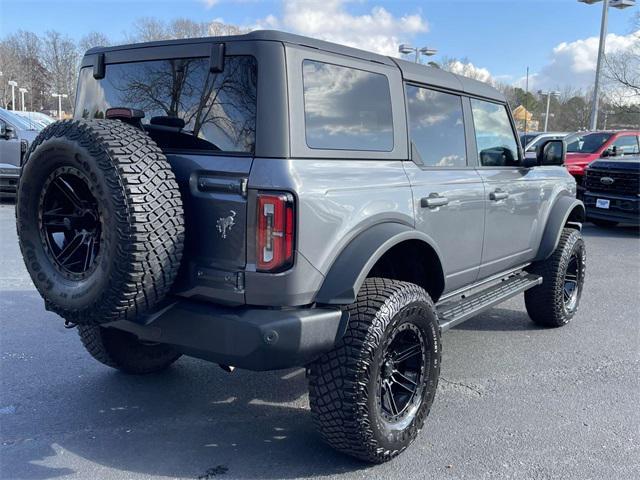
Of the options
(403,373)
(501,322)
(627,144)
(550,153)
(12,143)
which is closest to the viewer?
(403,373)

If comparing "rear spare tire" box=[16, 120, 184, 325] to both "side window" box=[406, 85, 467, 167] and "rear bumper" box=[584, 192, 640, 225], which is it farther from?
"rear bumper" box=[584, 192, 640, 225]

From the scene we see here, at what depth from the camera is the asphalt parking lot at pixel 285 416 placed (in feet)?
9.75

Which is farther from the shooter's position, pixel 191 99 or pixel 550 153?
pixel 550 153

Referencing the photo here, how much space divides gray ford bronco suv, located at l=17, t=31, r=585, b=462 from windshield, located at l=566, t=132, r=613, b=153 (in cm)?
1184

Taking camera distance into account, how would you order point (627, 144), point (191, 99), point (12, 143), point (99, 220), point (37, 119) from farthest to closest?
point (37, 119)
point (627, 144)
point (12, 143)
point (191, 99)
point (99, 220)

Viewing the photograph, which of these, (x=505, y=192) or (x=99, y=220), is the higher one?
(x=505, y=192)

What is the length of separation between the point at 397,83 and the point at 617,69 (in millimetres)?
23382

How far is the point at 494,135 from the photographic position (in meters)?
4.57

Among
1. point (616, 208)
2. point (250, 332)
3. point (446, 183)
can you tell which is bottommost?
point (250, 332)

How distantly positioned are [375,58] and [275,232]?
133cm

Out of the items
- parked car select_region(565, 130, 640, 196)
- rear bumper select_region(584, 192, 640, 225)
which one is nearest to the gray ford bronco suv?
rear bumper select_region(584, 192, 640, 225)

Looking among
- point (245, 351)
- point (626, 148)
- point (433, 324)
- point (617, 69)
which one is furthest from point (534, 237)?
point (617, 69)

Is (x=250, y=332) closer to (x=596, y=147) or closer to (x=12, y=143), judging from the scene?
(x=12, y=143)

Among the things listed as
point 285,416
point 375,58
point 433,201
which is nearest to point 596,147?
point 433,201
